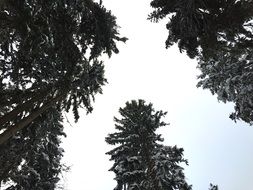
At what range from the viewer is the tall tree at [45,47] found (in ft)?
28.5

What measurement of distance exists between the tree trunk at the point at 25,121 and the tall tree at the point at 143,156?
854 cm

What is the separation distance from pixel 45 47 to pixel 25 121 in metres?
2.04

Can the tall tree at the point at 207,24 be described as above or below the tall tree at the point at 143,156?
below

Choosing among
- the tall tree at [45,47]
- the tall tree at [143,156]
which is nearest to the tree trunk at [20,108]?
the tall tree at [45,47]

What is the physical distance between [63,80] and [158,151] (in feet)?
35.7

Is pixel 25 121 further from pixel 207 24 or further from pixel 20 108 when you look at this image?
pixel 207 24

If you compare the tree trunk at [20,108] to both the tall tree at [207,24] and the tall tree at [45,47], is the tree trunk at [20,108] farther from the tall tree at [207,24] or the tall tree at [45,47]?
the tall tree at [207,24]

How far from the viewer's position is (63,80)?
30.5 ft

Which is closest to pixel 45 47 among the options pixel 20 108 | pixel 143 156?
pixel 20 108

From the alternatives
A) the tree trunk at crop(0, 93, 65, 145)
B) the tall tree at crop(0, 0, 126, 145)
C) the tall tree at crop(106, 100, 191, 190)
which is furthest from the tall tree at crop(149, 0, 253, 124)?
the tall tree at crop(106, 100, 191, 190)

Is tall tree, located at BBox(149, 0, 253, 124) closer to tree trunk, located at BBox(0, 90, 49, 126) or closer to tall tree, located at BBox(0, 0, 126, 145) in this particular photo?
tall tree, located at BBox(0, 0, 126, 145)

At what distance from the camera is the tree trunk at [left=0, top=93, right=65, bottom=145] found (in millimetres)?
9117

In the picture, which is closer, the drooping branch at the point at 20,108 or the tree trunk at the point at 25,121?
the tree trunk at the point at 25,121

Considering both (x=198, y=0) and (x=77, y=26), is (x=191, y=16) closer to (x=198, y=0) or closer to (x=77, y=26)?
(x=198, y=0)
